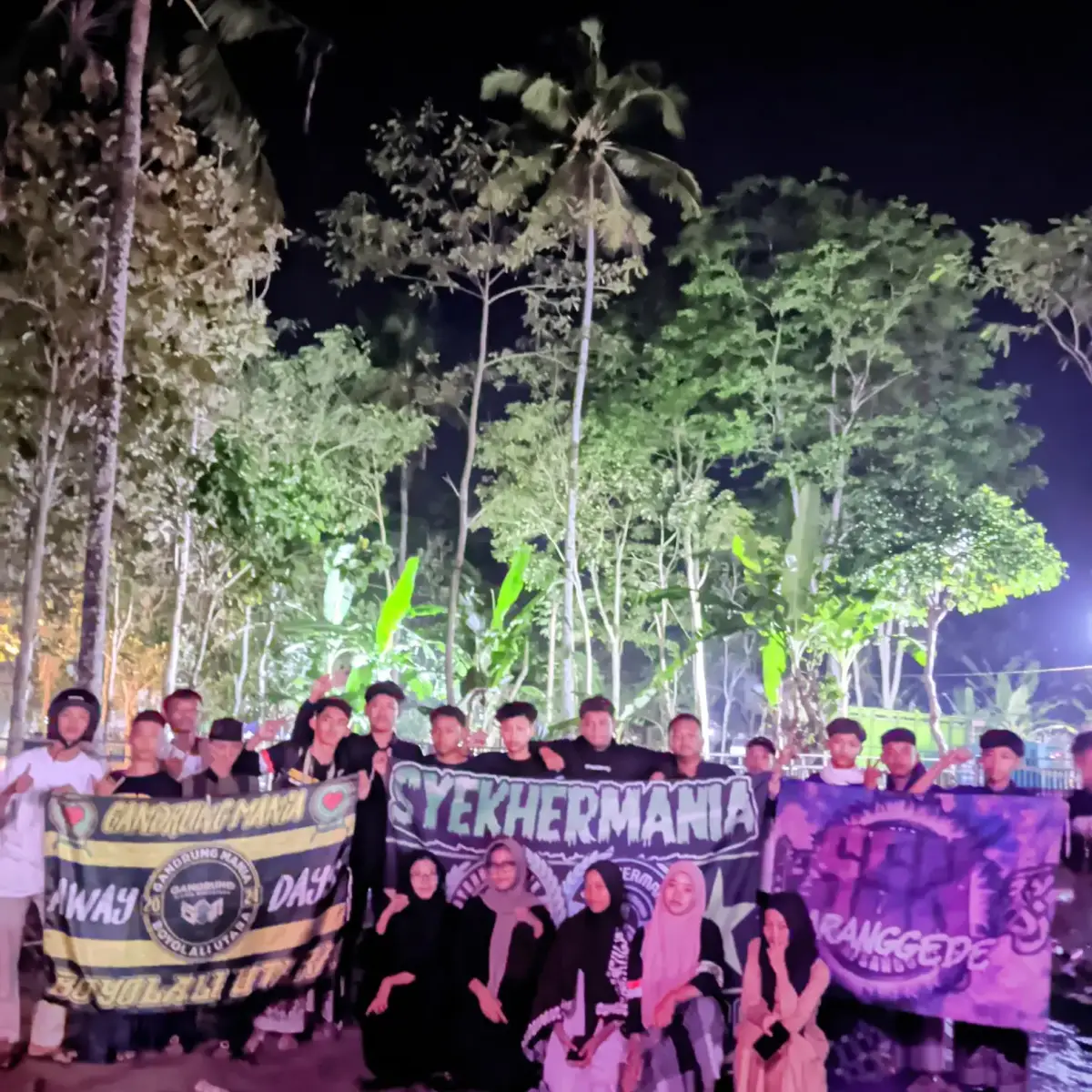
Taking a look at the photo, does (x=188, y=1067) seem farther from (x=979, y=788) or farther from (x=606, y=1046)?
(x=979, y=788)

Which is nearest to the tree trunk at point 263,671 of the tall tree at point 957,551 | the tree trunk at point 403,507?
the tree trunk at point 403,507

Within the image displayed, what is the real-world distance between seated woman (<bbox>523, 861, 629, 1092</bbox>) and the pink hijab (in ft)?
0.34

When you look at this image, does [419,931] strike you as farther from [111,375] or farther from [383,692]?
[111,375]

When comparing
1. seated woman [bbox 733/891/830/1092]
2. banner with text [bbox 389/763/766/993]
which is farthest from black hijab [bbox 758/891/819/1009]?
banner with text [bbox 389/763/766/993]

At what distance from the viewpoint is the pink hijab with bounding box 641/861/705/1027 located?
16.3 ft

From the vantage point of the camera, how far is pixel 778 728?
765 inches

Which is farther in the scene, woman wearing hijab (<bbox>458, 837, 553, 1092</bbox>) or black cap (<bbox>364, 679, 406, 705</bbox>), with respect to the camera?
black cap (<bbox>364, 679, 406, 705</bbox>)

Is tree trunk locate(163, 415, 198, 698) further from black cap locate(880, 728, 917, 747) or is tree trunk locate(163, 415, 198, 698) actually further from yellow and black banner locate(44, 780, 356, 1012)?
black cap locate(880, 728, 917, 747)

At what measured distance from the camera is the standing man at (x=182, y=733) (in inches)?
264

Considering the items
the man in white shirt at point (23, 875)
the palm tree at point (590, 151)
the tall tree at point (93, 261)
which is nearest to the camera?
the man in white shirt at point (23, 875)

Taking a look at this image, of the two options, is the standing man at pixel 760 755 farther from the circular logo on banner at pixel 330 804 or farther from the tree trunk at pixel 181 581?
the tree trunk at pixel 181 581

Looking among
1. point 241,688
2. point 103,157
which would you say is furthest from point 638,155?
point 241,688

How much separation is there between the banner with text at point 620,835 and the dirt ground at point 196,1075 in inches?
39.9

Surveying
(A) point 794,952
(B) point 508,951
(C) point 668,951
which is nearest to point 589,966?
(C) point 668,951
